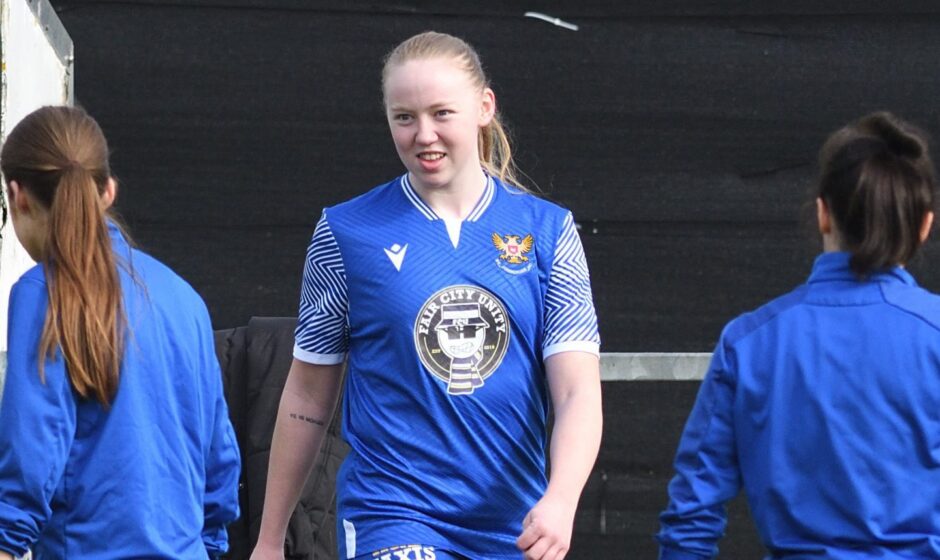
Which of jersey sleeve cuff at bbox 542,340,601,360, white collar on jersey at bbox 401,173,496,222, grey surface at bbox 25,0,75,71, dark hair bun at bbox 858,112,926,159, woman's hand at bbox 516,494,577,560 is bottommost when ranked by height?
woman's hand at bbox 516,494,577,560

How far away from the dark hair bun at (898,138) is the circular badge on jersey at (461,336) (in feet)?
2.59

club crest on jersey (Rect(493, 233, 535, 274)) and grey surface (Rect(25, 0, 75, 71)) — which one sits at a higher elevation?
grey surface (Rect(25, 0, 75, 71))

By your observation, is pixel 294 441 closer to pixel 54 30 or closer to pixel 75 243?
pixel 75 243

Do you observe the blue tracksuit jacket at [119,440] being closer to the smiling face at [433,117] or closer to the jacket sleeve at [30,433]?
the jacket sleeve at [30,433]

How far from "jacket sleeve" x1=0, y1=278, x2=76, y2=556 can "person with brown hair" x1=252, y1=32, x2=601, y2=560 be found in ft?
2.10

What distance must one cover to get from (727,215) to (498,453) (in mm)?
1664

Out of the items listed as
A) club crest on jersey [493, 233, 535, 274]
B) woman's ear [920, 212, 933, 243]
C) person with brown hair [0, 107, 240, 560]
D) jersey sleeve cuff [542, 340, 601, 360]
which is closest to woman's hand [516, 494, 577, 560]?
jersey sleeve cuff [542, 340, 601, 360]

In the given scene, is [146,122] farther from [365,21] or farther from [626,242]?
[626,242]

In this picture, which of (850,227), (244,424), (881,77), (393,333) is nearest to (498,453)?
(393,333)

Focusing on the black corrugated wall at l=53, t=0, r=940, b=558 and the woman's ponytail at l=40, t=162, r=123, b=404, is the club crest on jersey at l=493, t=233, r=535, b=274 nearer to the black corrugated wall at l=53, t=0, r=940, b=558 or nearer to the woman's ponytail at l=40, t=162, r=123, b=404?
the woman's ponytail at l=40, t=162, r=123, b=404

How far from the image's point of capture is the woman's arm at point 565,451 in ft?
8.93

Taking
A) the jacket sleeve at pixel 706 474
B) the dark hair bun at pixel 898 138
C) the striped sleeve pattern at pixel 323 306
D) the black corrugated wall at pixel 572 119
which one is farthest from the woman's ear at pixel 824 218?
the black corrugated wall at pixel 572 119

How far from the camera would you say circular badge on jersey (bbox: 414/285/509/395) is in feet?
9.53

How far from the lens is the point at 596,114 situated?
4344 mm
